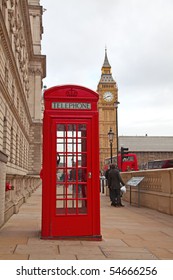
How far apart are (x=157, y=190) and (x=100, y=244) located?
19.9 feet

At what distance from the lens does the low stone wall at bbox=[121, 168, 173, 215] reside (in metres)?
10.3

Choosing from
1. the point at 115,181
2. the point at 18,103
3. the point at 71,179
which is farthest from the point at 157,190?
the point at 18,103

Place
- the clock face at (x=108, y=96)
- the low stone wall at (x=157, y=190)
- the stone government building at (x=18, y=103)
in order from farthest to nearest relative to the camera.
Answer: the clock face at (x=108, y=96)
the stone government building at (x=18, y=103)
the low stone wall at (x=157, y=190)

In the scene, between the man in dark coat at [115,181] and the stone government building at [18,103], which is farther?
the man in dark coat at [115,181]

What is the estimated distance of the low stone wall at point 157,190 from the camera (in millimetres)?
10320

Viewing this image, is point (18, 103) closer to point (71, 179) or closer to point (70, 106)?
point (70, 106)

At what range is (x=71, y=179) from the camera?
20.5 ft

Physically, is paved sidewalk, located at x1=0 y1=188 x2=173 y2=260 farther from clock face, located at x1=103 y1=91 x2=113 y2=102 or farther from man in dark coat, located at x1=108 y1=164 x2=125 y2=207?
clock face, located at x1=103 y1=91 x2=113 y2=102

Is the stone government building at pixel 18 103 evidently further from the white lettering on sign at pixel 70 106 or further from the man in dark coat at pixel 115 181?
the man in dark coat at pixel 115 181

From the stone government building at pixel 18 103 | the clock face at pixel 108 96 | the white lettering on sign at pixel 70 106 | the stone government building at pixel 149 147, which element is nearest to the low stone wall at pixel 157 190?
the stone government building at pixel 18 103

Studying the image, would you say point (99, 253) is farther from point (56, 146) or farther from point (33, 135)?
point (33, 135)

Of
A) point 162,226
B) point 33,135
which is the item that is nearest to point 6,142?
point 162,226

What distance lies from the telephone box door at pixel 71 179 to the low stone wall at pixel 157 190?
4.57m

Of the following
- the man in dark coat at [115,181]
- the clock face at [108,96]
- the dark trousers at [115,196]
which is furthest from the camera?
the clock face at [108,96]
